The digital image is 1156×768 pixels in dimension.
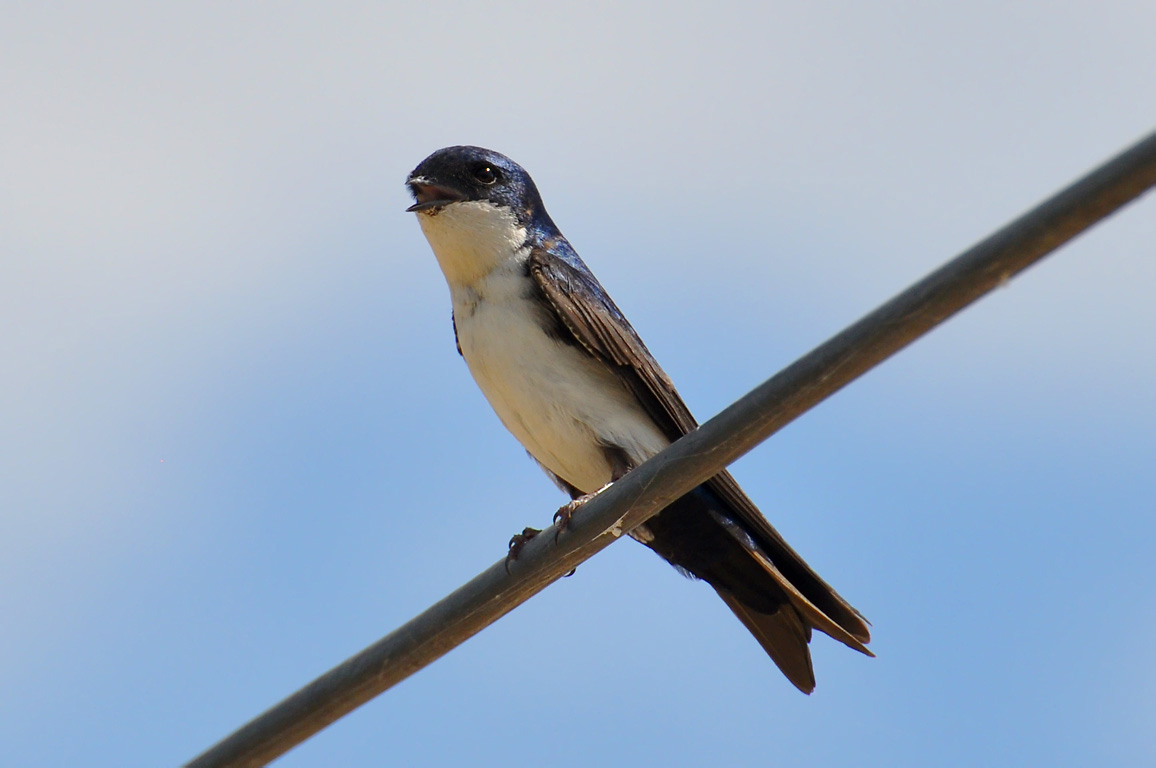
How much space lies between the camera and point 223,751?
10.2 ft

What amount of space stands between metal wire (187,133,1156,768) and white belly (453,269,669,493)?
152 centimetres

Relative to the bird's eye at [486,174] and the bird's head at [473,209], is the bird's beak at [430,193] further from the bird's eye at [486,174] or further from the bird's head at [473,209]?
the bird's eye at [486,174]

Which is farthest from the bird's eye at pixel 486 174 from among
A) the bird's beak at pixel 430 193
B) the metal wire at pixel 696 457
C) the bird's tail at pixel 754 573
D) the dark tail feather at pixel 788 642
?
the metal wire at pixel 696 457

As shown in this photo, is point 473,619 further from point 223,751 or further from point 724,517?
point 724,517

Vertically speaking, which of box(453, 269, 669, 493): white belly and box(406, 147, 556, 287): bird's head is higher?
box(406, 147, 556, 287): bird's head

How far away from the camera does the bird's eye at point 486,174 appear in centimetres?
602

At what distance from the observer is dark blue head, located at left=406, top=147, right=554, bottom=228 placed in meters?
5.91

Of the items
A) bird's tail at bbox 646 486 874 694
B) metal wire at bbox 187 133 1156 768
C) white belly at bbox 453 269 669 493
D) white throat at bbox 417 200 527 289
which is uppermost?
white throat at bbox 417 200 527 289

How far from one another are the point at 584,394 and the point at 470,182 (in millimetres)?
1240

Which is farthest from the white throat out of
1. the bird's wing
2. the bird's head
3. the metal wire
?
the metal wire

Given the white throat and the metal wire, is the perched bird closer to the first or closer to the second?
the white throat

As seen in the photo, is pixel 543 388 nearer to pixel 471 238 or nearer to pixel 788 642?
pixel 471 238

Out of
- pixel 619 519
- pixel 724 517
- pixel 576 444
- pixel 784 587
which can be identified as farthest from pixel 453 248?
pixel 619 519

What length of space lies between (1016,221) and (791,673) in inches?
106
